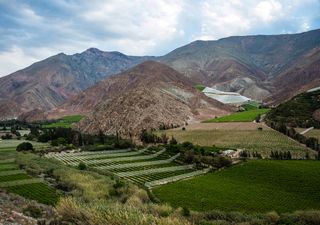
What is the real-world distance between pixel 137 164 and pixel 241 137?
3193 centimetres

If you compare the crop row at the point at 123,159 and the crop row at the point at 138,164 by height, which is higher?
the crop row at the point at 123,159

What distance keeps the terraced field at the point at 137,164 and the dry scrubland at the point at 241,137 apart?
15.6 meters

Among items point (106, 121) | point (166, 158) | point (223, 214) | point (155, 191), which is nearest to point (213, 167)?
point (166, 158)

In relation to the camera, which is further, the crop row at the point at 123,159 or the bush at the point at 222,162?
the crop row at the point at 123,159

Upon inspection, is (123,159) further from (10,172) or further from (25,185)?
(25,185)

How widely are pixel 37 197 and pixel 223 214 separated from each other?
1980cm

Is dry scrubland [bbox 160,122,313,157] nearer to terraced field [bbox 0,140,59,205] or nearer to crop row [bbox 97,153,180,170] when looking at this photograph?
crop row [bbox 97,153,180,170]

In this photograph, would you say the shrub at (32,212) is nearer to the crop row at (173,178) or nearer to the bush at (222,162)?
the crop row at (173,178)

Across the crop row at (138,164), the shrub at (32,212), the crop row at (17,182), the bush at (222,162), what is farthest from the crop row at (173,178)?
the shrub at (32,212)

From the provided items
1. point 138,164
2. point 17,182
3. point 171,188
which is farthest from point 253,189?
point 17,182

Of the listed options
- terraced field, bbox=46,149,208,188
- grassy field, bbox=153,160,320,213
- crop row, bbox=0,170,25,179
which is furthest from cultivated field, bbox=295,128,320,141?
crop row, bbox=0,170,25,179

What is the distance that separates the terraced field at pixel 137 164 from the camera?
2411 inches

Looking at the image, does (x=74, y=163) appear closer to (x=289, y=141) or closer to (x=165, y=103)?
(x=289, y=141)

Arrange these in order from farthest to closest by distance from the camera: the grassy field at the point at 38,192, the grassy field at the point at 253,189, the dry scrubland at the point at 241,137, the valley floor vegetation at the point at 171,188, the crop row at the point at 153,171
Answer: the dry scrubland at the point at 241,137 → the crop row at the point at 153,171 → the grassy field at the point at 253,189 → the grassy field at the point at 38,192 → the valley floor vegetation at the point at 171,188
